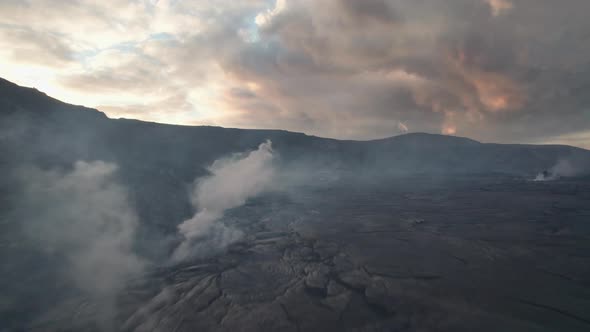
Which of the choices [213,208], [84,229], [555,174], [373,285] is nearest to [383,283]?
[373,285]

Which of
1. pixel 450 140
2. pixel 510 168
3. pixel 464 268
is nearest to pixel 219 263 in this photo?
pixel 464 268

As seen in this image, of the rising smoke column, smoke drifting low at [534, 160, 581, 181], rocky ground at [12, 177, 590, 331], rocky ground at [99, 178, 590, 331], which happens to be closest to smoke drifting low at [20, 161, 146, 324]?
rocky ground at [12, 177, 590, 331]

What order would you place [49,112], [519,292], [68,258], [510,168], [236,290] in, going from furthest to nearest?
[510,168]
[49,112]
[68,258]
[236,290]
[519,292]

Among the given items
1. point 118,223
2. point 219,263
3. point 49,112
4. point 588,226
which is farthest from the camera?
point 49,112

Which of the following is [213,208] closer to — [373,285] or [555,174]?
[373,285]

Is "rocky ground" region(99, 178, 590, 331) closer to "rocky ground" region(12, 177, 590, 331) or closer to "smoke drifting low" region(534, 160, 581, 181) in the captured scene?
"rocky ground" region(12, 177, 590, 331)

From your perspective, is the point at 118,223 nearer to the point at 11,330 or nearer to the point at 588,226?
the point at 11,330

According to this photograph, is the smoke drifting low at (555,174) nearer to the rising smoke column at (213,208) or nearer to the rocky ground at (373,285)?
the rocky ground at (373,285)
